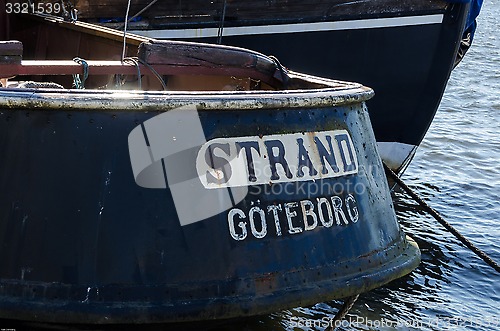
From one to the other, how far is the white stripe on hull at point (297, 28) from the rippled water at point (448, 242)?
195 cm

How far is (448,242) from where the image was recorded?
799 cm

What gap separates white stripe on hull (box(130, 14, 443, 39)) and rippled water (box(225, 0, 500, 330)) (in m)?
1.95

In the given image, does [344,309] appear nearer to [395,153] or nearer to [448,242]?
[448,242]

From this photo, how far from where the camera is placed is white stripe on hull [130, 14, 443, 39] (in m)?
8.30

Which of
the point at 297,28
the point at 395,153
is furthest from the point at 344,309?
the point at 395,153

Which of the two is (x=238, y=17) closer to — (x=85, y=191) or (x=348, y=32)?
(x=348, y=32)

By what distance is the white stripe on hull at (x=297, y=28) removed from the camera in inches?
327

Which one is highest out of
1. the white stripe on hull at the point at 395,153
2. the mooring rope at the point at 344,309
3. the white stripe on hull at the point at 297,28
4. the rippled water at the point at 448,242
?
the white stripe on hull at the point at 297,28

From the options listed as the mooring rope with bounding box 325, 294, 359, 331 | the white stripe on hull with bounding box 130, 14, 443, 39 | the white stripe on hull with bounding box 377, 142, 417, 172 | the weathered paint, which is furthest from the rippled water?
the white stripe on hull with bounding box 130, 14, 443, 39

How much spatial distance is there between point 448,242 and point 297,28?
8.37 ft

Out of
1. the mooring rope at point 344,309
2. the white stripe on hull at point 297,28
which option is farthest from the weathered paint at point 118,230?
the white stripe on hull at point 297,28

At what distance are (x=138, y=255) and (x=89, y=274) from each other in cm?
22

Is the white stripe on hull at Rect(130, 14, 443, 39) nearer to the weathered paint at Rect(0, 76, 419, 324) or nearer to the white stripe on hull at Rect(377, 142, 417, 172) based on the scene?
the white stripe on hull at Rect(377, 142, 417, 172)

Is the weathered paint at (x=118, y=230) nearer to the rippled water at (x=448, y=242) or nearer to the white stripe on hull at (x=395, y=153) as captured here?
the rippled water at (x=448, y=242)
